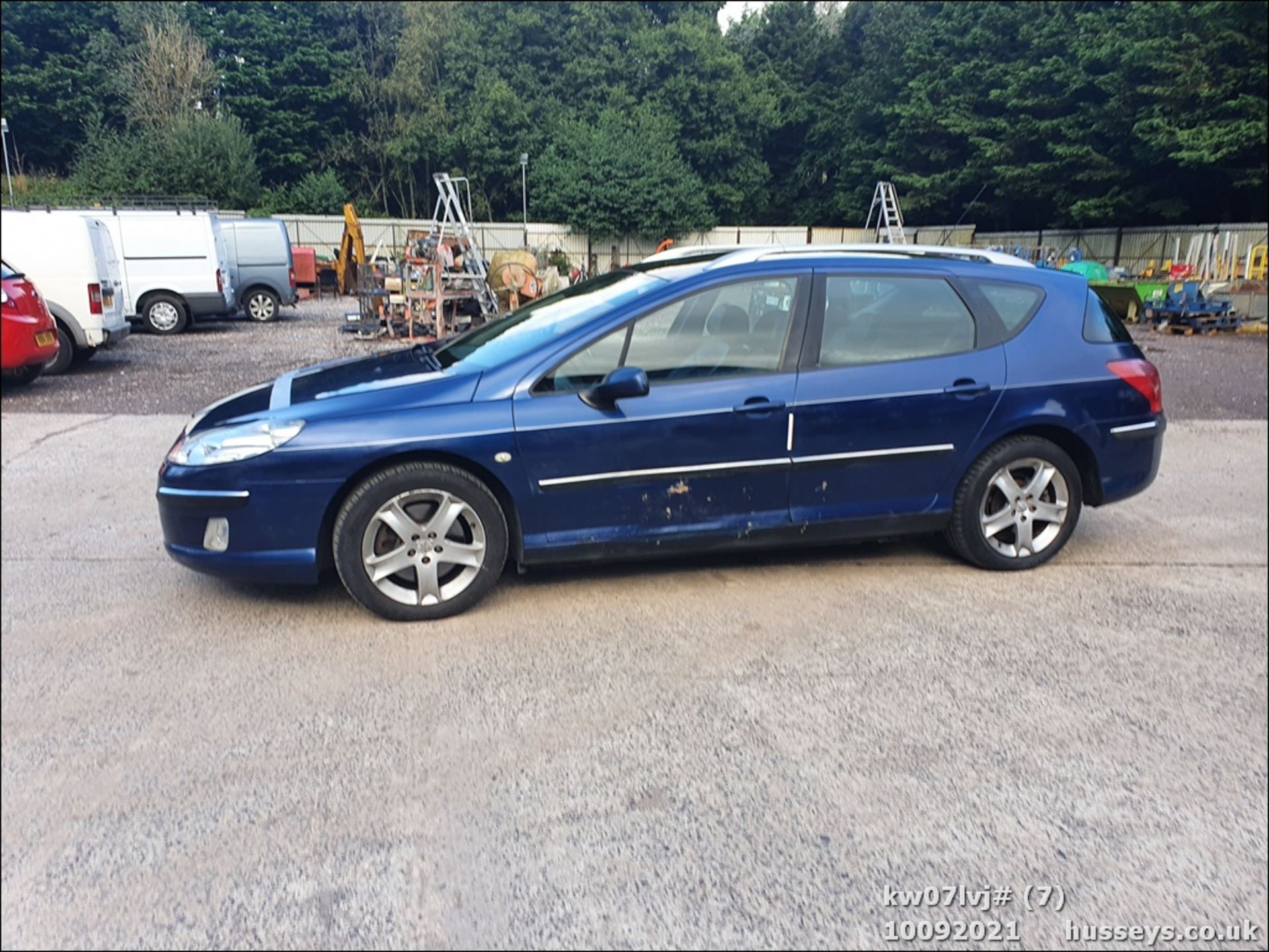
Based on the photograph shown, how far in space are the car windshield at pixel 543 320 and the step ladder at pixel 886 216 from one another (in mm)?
16579

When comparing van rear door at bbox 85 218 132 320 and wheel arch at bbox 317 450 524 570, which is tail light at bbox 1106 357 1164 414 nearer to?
wheel arch at bbox 317 450 524 570

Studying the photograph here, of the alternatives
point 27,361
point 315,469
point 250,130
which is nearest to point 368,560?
point 315,469

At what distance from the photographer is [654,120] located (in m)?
40.3

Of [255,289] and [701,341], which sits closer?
[701,341]

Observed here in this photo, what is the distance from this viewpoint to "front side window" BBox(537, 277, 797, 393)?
164 inches

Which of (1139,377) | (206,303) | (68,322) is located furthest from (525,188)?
(1139,377)

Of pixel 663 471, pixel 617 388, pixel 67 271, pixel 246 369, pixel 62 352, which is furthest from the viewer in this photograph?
pixel 246 369

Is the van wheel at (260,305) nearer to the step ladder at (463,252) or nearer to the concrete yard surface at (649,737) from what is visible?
the step ladder at (463,252)

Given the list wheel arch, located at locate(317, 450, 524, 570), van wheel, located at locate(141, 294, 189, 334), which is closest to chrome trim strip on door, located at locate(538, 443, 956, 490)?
wheel arch, located at locate(317, 450, 524, 570)

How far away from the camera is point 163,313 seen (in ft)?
A: 51.2

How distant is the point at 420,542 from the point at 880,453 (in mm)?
2152

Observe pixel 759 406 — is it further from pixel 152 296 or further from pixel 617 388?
pixel 152 296

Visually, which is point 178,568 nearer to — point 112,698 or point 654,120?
point 112,698

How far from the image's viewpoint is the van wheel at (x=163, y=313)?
15.6 metres
